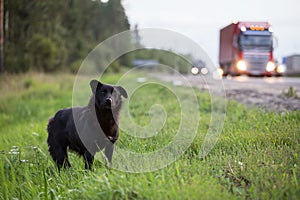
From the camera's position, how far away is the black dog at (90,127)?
5074mm

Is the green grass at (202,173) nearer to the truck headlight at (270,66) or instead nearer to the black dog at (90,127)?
the black dog at (90,127)

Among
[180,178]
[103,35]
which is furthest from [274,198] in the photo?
[103,35]

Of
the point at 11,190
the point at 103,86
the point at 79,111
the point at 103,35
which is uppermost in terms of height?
the point at 103,35

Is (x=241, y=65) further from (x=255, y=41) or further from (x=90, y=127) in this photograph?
(x=90, y=127)

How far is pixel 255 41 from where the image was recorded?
78.4 ft

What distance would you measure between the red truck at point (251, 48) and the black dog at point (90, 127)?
19.8 m

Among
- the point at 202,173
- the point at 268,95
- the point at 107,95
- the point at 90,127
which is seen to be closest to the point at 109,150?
the point at 90,127

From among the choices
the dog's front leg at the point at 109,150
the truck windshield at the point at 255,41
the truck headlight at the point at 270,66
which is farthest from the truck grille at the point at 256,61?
the dog's front leg at the point at 109,150

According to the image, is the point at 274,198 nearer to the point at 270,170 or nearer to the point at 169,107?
the point at 270,170

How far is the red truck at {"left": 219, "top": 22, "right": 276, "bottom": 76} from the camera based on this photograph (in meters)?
23.6

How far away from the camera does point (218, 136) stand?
5141 millimetres

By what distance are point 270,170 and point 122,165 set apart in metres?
1.59

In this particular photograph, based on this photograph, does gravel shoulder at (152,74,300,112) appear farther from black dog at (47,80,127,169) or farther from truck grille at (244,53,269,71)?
truck grille at (244,53,269,71)

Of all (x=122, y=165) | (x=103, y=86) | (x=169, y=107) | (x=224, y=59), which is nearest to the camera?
(x=122, y=165)
